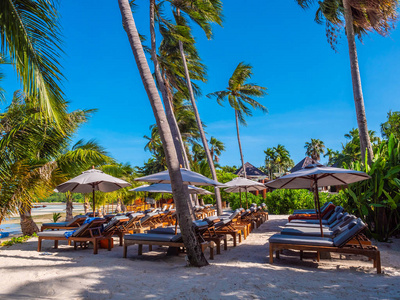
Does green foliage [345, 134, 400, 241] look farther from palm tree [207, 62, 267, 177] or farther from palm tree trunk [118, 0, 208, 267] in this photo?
palm tree [207, 62, 267, 177]

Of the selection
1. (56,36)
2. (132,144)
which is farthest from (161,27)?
(132,144)

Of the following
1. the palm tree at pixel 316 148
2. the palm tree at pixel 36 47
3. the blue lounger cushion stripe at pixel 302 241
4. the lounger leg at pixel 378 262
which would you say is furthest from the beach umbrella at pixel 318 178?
the palm tree at pixel 316 148

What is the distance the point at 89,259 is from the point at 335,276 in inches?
182

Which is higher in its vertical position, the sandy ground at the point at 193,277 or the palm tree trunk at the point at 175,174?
the palm tree trunk at the point at 175,174

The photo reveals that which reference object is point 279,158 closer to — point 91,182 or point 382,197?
point 382,197

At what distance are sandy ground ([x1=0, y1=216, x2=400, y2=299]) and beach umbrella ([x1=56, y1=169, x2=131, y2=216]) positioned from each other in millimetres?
2019

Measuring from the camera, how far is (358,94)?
895 centimetres

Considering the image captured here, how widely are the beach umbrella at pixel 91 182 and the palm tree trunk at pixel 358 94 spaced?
7120 millimetres

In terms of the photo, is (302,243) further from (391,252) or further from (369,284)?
(391,252)

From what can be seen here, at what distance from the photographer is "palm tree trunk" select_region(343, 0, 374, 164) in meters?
8.62

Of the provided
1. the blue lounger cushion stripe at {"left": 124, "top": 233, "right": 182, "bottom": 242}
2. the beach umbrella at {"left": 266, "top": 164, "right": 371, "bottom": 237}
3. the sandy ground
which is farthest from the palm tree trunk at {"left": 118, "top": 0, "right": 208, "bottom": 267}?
the beach umbrella at {"left": 266, "top": 164, "right": 371, "bottom": 237}

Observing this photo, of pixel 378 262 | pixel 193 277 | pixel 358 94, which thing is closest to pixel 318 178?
pixel 378 262

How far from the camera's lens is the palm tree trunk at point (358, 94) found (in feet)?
28.3

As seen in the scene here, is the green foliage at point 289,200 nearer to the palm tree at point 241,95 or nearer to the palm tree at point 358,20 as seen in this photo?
the palm tree at point 241,95
